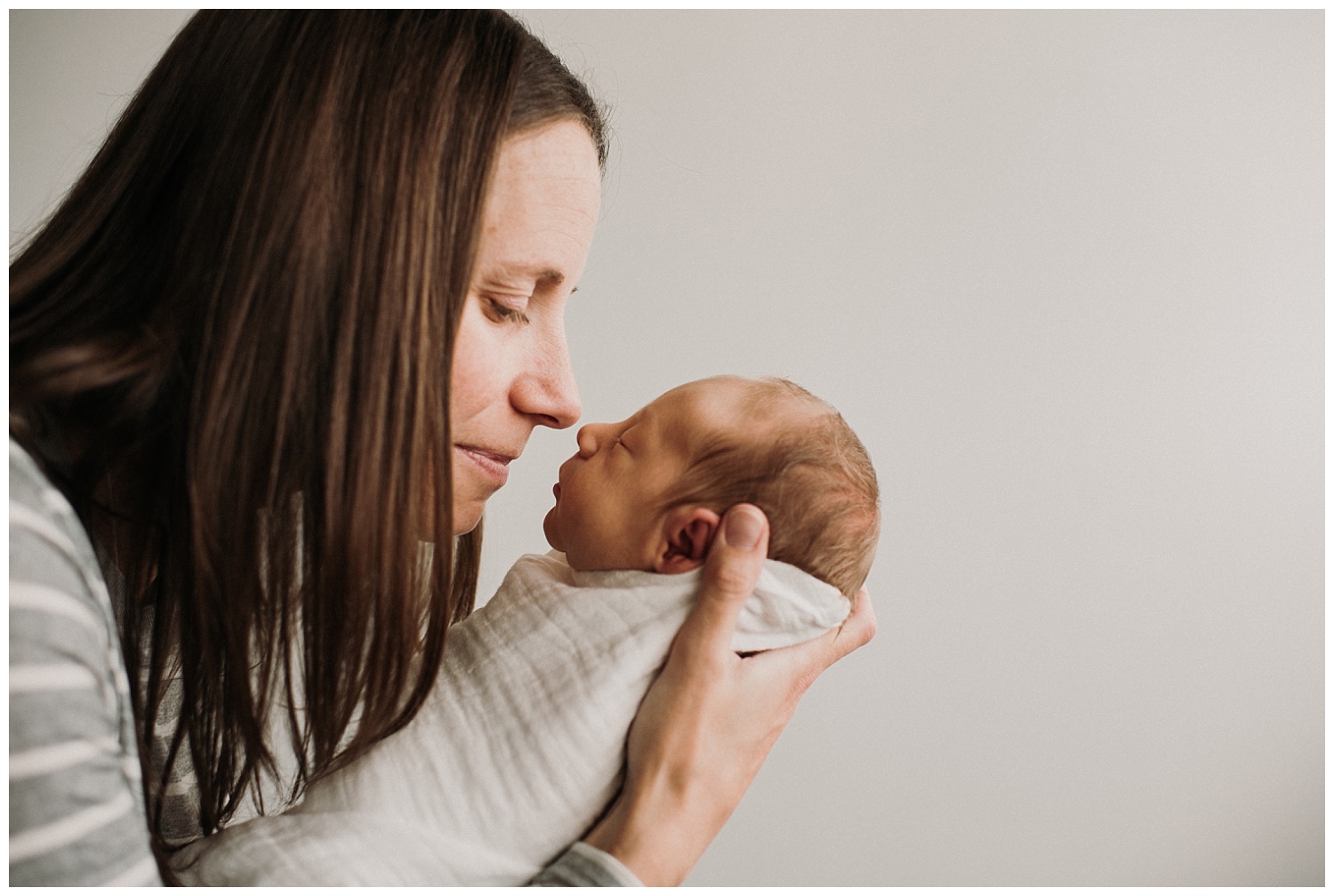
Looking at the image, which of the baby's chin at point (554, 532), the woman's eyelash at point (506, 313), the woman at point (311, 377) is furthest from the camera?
the baby's chin at point (554, 532)

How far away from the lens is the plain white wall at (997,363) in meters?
1.17

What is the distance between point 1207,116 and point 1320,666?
75cm

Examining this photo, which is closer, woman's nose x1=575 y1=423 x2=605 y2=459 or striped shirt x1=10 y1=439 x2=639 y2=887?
striped shirt x1=10 y1=439 x2=639 y2=887

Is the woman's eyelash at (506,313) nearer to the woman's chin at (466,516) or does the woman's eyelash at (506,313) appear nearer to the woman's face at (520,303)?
the woman's face at (520,303)

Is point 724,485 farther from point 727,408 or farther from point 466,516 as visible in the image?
point 466,516

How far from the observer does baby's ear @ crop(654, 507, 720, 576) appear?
83 centimetres

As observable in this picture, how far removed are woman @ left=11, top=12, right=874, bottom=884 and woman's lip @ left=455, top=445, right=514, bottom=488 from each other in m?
0.04

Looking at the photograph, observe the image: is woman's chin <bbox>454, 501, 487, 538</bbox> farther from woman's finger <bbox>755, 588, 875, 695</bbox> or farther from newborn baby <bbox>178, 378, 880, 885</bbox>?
woman's finger <bbox>755, 588, 875, 695</bbox>

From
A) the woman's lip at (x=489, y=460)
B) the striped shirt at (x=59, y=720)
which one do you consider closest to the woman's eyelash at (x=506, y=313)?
the woman's lip at (x=489, y=460)

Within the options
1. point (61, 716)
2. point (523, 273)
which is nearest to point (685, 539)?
point (523, 273)

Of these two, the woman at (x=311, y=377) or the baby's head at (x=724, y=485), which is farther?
the baby's head at (x=724, y=485)

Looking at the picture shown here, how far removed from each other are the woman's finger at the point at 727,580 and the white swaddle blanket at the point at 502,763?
25 mm

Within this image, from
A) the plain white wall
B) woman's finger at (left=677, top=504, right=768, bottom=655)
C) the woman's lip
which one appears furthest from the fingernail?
the plain white wall

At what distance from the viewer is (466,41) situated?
0.76 meters
